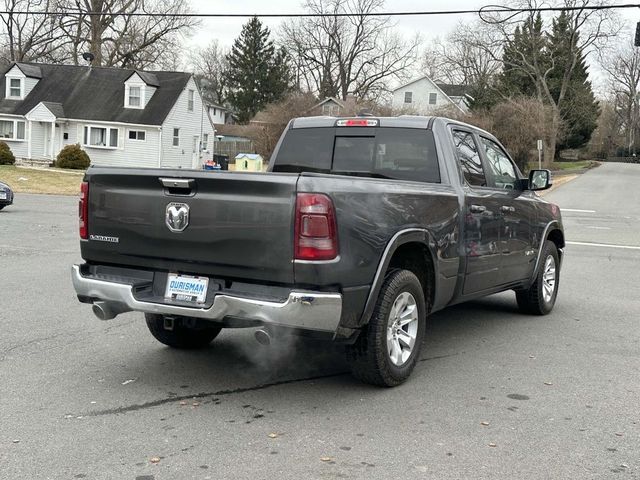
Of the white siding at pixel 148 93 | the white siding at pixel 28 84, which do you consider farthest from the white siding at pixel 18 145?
the white siding at pixel 148 93

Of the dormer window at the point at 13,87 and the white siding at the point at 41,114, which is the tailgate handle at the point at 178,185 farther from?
the dormer window at the point at 13,87

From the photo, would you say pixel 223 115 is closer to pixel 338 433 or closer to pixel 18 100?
pixel 18 100

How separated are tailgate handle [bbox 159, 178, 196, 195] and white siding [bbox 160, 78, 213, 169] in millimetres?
36996

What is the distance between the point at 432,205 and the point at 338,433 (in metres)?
1.92

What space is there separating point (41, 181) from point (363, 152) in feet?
82.8

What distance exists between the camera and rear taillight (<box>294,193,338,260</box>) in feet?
13.6

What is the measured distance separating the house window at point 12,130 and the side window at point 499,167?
1566 inches

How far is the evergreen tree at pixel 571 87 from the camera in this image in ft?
174

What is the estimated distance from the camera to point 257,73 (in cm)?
7181

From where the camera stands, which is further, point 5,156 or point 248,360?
point 5,156

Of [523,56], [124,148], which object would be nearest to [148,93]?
[124,148]

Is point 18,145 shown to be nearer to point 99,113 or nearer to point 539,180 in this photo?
point 99,113

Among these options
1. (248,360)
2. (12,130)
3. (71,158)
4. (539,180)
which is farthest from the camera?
(12,130)

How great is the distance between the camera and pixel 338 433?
4070 mm
